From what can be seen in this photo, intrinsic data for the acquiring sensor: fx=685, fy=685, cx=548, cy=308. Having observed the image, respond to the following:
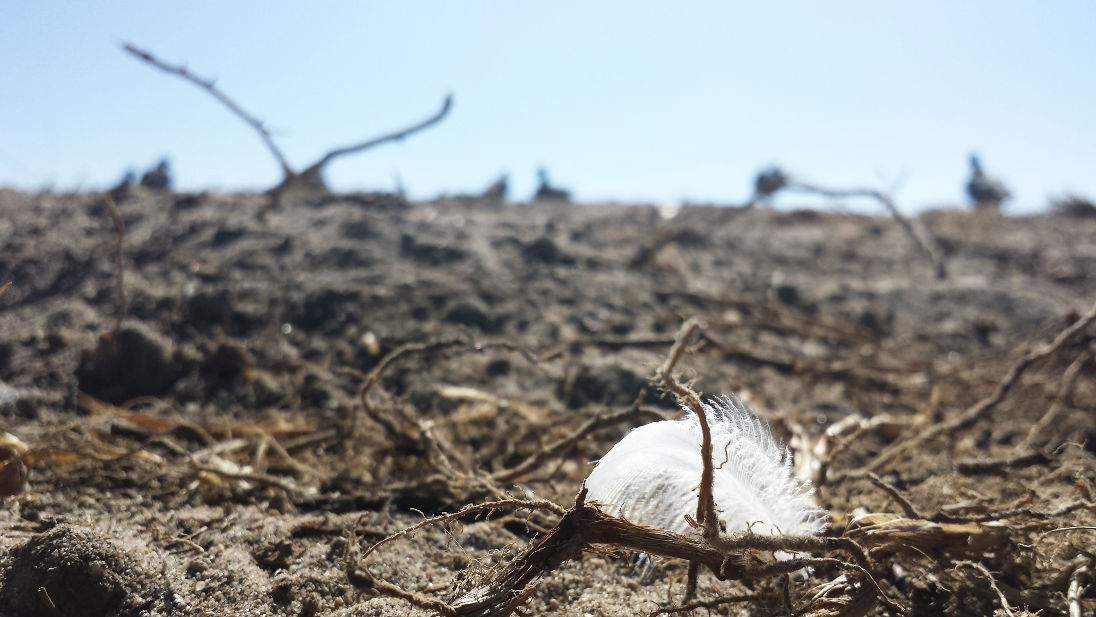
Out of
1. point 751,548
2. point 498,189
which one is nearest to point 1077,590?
point 751,548

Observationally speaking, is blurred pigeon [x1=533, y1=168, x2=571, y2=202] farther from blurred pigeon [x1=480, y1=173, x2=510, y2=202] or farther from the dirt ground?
the dirt ground

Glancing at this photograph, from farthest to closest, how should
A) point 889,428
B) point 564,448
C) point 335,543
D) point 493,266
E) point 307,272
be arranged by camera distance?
point 493,266 → point 307,272 → point 889,428 → point 564,448 → point 335,543

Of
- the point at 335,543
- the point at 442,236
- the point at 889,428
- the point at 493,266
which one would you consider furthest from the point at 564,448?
the point at 442,236

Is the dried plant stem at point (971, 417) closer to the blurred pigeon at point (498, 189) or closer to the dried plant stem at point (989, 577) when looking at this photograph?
the dried plant stem at point (989, 577)

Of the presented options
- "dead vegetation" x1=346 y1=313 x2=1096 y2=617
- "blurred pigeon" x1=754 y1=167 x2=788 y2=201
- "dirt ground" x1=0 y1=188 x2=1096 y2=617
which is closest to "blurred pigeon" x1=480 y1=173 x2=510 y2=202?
"dirt ground" x1=0 y1=188 x2=1096 y2=617

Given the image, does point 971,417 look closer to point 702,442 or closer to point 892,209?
point 702,442

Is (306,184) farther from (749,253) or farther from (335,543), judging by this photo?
(335,543)

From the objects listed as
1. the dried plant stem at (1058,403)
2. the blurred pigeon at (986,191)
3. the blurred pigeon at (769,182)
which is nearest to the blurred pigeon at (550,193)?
the blurred pigeon at (769,182)
